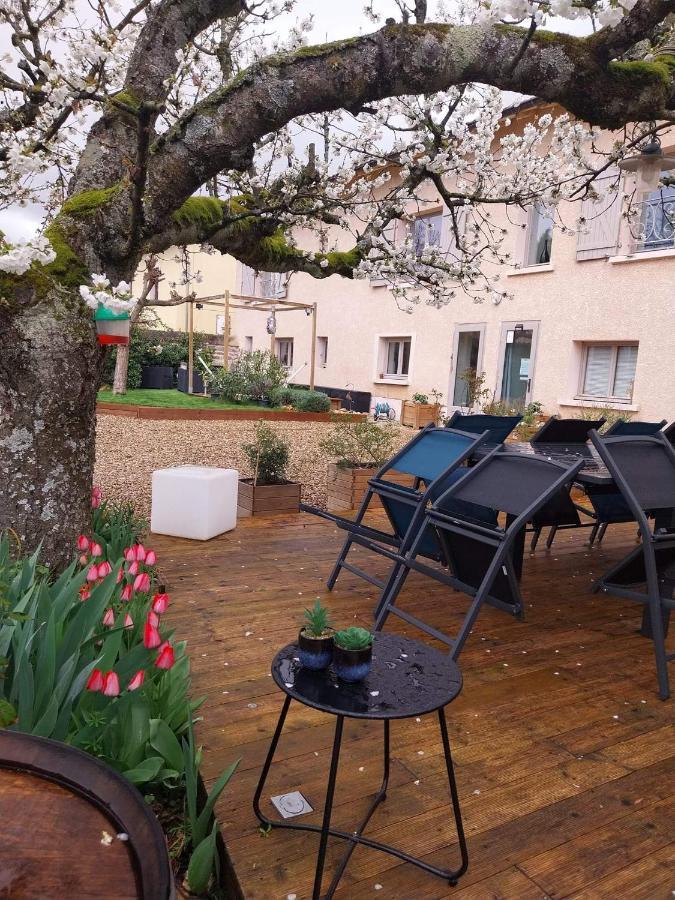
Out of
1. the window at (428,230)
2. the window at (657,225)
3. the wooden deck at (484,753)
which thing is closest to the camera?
the wooden deck at (484,753)

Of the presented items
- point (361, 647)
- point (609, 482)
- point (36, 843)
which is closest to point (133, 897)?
point (36, 843)

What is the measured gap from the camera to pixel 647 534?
8.75 feet

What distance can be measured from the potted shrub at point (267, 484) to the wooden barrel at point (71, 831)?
442cm

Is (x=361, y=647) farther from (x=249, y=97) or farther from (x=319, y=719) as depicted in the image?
(x=249, y=97)

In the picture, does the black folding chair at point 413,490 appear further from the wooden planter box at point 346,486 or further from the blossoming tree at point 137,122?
the wooden planter box at point 346,486

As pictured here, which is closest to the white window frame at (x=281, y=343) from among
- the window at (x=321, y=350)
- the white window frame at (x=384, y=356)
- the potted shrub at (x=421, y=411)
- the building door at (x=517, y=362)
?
the window at (x=321, y=350)

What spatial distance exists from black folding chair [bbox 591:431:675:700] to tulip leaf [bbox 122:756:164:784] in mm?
2049

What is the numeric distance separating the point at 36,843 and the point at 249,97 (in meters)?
3.05

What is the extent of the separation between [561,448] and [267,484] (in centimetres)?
245

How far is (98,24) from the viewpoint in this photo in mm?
4152

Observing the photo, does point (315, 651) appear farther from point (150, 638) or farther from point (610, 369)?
point (610, 369)

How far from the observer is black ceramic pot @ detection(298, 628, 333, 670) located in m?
1.52

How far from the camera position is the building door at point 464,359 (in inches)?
504

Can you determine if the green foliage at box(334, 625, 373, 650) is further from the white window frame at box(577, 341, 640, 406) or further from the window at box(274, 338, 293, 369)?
the window at box(274, 338, 293, 369)
